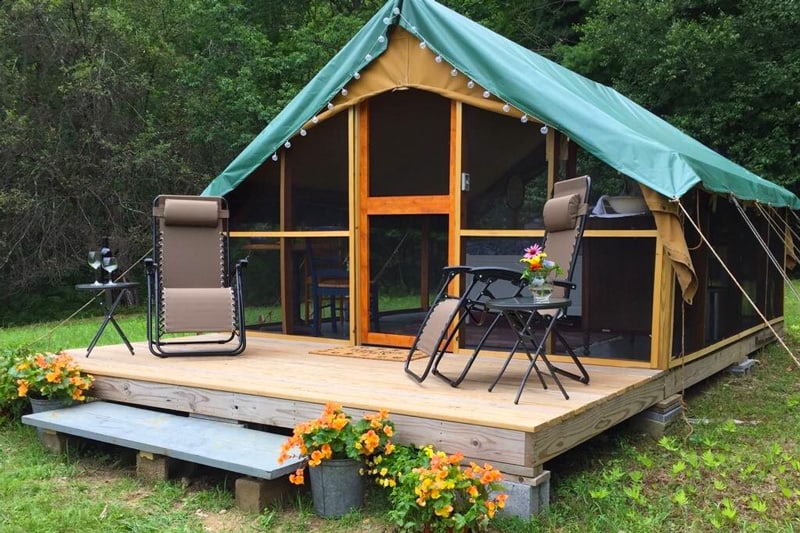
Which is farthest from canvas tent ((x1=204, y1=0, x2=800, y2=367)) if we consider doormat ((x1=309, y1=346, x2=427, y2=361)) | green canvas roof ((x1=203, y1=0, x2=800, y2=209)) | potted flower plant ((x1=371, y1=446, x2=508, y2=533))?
potted flower plant ((x1=371, y1=446, x2=508, y2=533))

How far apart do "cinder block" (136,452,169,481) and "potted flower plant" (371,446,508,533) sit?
1.28 m

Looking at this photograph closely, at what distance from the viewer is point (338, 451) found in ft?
8.90

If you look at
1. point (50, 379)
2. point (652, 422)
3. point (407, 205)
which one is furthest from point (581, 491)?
point (50, 379)

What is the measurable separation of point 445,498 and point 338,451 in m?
0.57

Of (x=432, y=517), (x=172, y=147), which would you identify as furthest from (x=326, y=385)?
(x=172, y=147)

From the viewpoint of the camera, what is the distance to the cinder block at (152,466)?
318 centimetres

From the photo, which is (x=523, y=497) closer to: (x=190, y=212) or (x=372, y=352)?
(x=372, y=352)

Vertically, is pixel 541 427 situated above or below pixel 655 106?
below

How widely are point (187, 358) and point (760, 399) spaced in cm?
393

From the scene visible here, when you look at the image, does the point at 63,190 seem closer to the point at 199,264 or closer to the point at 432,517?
the point at 199,264

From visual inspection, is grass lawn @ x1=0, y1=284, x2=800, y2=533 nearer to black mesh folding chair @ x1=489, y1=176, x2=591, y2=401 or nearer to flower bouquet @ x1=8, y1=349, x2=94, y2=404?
flower bouquet @ x1=8, y1=349, x2=94, y2=404

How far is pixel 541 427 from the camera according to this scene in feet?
8.62

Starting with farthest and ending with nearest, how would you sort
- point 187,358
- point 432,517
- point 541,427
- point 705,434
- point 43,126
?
point 43,126 < point 187,358 < point 705,434 < point 541,427 < point 432,517

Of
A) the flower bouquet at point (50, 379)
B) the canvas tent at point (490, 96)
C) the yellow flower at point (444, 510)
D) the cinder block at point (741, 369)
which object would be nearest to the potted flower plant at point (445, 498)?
→ the yellow flower at point (444, 510)
